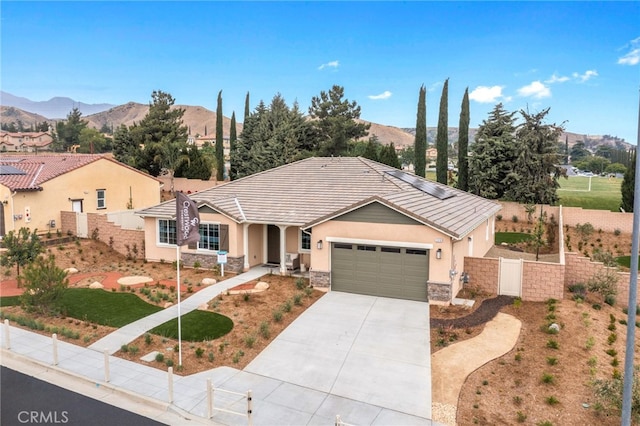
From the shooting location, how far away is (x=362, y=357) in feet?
39.3

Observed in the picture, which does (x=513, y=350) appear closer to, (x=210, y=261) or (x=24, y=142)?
(x=210, y=261)

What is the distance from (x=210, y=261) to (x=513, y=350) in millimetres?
14591

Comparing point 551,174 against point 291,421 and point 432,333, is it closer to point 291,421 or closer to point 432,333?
point 432,333

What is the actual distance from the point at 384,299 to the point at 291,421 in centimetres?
896

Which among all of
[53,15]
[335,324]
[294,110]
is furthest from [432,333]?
[294,110]

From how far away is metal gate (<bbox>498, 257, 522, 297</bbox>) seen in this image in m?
17.2

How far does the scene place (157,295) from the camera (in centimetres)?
1716

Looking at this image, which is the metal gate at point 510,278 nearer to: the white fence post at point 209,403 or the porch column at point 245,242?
the porch column at point 245,242

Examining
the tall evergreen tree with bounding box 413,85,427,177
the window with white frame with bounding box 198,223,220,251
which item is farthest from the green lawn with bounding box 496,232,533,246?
the window with white frame with bounding box 198,223,220,251

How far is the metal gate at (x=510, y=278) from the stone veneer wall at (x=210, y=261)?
11.9m

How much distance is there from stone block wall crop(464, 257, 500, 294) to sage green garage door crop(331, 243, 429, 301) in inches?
103

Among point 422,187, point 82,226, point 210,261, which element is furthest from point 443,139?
point 82,226

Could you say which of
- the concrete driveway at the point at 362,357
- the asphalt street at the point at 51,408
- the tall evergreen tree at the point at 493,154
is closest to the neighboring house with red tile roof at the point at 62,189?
the asphalt street at the point at 51,408

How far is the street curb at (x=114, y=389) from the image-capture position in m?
9.06
